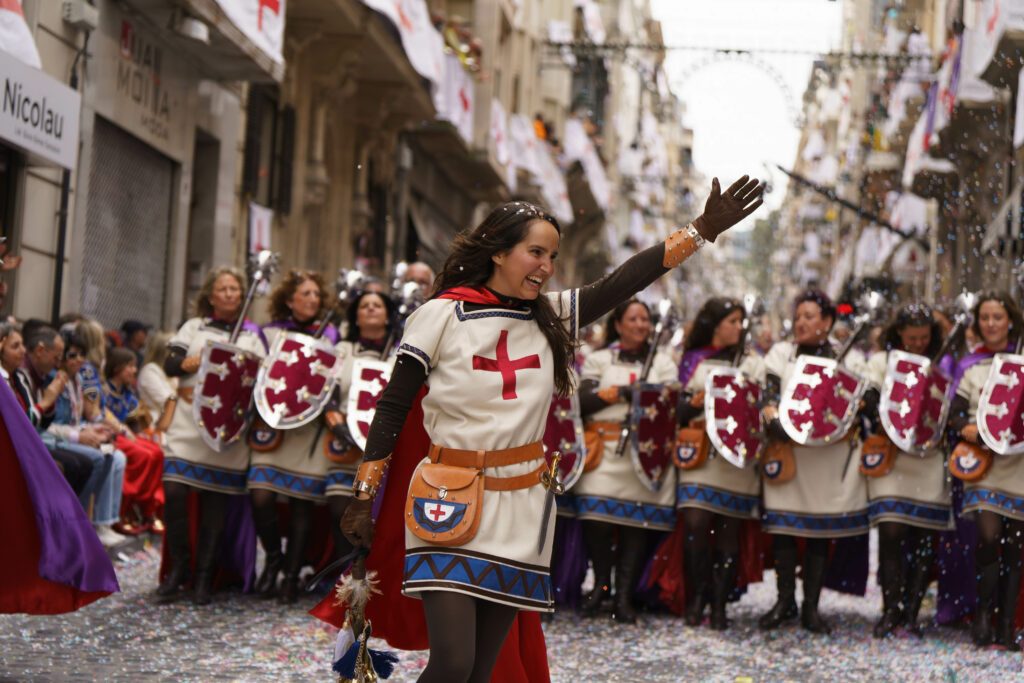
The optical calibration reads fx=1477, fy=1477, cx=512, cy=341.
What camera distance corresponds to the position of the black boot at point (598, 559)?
28.8 ft

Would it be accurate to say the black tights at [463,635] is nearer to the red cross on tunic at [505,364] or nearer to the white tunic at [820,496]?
the red cross on tunic at [505,364]

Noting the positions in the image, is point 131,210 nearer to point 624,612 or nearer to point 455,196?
point 624,612

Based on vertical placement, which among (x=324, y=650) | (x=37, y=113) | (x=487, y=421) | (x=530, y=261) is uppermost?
(x=37, y=113)

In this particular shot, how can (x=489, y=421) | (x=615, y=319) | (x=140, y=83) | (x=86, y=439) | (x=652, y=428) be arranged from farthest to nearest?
(x=140, y=83) → (x=86, y=439) → (x=615, y=319) → (x=652, y=428) → (x=489, y=421)

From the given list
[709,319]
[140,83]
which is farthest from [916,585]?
[140,83]

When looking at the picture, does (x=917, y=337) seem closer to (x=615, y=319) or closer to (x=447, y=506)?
(x=615, y=319)

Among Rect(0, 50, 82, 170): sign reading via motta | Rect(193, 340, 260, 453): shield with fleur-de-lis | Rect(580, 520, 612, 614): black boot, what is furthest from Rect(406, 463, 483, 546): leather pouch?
Rect(0, 50, 82, 170): sign reading via motta

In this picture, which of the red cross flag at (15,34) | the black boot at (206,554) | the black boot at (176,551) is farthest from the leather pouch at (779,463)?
the red cross flag at (15,34)

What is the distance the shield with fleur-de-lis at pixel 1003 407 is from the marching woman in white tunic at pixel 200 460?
4078 mm

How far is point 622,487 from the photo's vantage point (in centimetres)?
870

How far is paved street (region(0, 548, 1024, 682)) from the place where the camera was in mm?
6414

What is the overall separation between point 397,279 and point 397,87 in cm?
1078

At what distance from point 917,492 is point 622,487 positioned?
1677 mm

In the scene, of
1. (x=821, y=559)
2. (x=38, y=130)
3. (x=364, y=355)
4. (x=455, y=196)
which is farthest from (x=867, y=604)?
(x=455, y=196)
